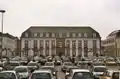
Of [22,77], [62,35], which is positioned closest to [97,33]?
[62,35]

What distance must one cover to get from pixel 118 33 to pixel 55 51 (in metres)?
28.4

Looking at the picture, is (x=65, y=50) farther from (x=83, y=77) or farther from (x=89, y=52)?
(x=83, y=77)

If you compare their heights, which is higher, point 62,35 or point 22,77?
point 62,35

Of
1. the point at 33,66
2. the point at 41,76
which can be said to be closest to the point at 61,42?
the point at 33,66

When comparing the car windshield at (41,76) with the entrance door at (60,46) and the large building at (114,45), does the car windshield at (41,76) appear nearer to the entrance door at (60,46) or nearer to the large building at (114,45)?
the entrance door at (60,46)

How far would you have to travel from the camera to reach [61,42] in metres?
135

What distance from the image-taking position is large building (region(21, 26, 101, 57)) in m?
133

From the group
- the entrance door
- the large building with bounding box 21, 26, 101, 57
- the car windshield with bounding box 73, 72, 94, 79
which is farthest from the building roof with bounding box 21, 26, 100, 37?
the car windshield with bounding box 73, 72, 94, 79

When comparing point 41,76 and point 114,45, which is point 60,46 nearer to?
point 114,45

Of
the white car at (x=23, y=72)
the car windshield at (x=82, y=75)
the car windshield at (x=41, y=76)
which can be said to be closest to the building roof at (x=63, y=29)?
the white car at (x=23, y=72)

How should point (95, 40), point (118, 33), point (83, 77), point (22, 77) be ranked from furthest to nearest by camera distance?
point (118, 33)
point (95, 40)
point (22, 77)
point (83, 77)

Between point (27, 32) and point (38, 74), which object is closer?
point (38, 74)

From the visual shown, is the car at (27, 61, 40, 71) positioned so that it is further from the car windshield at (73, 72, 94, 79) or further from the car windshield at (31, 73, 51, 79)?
the car windshield at (73, 72, 94, 79)

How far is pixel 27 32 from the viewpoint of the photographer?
134 m
